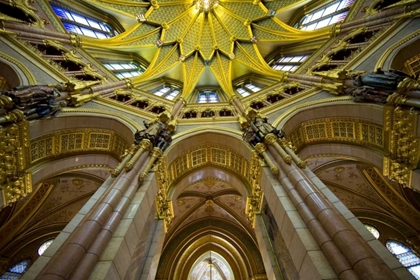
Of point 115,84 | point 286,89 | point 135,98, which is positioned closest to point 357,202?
point 286,89

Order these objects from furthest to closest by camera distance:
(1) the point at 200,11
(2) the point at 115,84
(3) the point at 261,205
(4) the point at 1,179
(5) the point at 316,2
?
(1) the point at 200,11 < (5) the point at 316,2 < (2) the point at 115,84 < (3) the point at 261,205 < (4) the point at 1,179

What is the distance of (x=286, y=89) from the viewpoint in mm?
12750

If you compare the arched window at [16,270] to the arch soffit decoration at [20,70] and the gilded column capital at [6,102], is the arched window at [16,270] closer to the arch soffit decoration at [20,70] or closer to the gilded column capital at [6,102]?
the arch soffit decoration at [20,70]

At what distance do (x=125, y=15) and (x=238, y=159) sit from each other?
1486 centimetres

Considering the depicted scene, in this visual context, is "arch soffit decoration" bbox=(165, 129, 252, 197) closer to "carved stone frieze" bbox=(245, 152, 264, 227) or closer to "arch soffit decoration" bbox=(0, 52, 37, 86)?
Answer: "carved stone frieze" bbox=(245, 152, 264, 227)

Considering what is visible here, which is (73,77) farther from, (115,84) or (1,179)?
(1,179)

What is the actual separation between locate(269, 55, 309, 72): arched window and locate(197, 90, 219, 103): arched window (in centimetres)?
454

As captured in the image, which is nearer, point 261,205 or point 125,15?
point 261,205

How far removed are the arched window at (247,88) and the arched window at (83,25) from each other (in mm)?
10046

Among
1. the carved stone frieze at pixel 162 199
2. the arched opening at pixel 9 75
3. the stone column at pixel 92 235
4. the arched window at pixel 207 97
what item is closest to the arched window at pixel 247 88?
the arched window at pixel 207 97

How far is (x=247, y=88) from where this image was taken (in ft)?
58.6

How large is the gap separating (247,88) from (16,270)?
16614mm

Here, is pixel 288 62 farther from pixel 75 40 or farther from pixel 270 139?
pixel 75 40

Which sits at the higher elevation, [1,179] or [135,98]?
[135,98]
